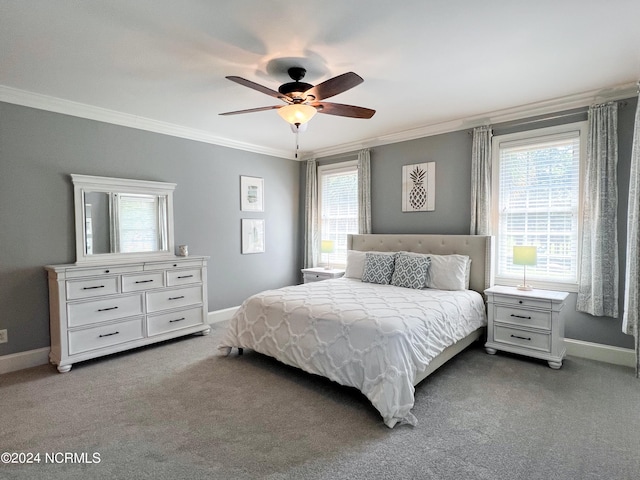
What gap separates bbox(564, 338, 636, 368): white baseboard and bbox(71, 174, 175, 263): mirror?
479 cm

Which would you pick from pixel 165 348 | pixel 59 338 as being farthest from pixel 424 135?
pixel 59 338

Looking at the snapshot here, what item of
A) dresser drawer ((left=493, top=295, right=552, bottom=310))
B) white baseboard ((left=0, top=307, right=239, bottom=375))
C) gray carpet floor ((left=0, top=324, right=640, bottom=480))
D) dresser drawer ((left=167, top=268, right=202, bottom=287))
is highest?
dresser drawer ((left=167, top=268, right=202, bottom=287))

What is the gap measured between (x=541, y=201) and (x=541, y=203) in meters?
0.02

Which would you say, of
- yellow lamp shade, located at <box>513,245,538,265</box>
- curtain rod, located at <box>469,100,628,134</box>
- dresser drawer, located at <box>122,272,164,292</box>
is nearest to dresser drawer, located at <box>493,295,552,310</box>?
yellow lamp shade, located at <box>513,245,538,265</box>

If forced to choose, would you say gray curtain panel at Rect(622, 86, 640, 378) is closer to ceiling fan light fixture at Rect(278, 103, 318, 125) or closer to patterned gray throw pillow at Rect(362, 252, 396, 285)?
patterned gray throw pillow at Rect(362, 252, 396, 285)

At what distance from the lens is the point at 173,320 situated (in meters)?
4.10

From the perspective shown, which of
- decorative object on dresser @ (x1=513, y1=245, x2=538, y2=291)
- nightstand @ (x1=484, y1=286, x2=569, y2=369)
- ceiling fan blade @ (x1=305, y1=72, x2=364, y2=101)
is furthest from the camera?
decorative object on dresser @ (x1=513, y1=245, x2=538, y2=291)

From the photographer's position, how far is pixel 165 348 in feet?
12.9

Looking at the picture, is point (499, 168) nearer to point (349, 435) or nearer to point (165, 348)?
point (349, 435)

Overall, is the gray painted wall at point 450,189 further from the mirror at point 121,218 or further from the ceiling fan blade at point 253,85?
the mirror at point 121,218

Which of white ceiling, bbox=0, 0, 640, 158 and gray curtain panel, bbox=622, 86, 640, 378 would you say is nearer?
white ceiling, bbox=0, 0, 640, 158

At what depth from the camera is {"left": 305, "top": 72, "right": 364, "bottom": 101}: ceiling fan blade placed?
2.33 meters

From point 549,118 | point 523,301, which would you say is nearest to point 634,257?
point 523,301

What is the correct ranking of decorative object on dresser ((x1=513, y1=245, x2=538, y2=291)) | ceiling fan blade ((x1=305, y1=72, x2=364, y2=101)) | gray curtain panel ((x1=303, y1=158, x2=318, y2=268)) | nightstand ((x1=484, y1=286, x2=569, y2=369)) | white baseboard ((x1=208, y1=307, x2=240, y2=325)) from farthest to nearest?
gray curtain panel ((x1=303, y1=158, x2=318, y2=268)), white baseboard ((x1=208, y1=307, x2=240, y2=325)), decorative object on dresser ((x1=513, y1=245, x2=538, y2=291)), nightstand ((x1=484, y1=286, x2=569, y2=369)), ceiling fan blade ((x1=305, y1=72, x2=364, y2=101))
